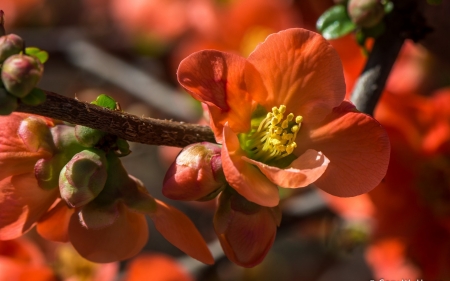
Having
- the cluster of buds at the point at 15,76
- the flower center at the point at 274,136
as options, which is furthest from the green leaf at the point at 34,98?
the flower center at the point at 274,136

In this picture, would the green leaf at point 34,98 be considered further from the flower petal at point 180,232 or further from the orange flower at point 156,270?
the orange flower at point 156,270

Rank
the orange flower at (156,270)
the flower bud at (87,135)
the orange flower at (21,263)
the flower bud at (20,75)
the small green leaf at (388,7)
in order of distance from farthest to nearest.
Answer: the orange flower at (156,270), the orange flower at (21,263), the small green leaf at (388,7), the flower bud at (87,135), the flower bud at (20,75)

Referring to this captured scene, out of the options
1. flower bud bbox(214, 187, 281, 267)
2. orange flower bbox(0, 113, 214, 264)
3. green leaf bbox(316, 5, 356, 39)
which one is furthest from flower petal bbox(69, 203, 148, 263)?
green leaf bbox(316, 5, 356, 39)

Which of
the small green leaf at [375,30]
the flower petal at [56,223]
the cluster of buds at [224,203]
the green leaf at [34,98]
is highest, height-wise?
the green leaf at [34,98]

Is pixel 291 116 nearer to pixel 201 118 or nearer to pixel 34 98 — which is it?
pixel 34 98

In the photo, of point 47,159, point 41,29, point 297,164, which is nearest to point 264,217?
point 297,164

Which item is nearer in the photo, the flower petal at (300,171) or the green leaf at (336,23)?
the flower petal at (300,171)
